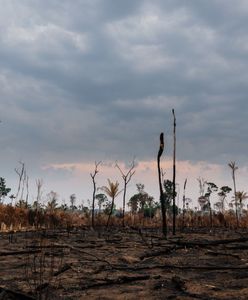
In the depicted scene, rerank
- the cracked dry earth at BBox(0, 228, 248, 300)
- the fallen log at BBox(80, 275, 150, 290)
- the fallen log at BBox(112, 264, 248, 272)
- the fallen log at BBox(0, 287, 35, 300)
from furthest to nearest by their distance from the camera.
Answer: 1. the fallen log at BBox(112, 264, 248, 272)
2. the fallen log at BBox(80, 275, 150, 290)
3. the cracked dry earth at BBox(0, 228, 248, 300)
4. the fallen log at BBox(0, 287, 35, 300)

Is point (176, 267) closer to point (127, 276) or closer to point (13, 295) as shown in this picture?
point (127, 276)

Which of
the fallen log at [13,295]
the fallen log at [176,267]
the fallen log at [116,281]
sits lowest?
the fallen log at [13,295]

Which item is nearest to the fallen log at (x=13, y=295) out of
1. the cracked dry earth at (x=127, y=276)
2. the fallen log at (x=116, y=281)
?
the cracked dry earth at (x=127, y=276)

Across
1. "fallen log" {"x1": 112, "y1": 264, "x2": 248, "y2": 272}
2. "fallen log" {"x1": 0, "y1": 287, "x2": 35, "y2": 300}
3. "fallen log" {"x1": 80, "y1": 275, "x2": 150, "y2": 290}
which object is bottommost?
"fallen log" {"x1": 0, "y1": 287, "x2": 35, "y2": 300}

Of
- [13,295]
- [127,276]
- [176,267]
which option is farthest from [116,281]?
[13,295]

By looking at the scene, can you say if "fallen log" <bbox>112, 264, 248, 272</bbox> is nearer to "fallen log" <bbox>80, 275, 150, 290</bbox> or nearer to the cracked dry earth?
the cracked dry earth

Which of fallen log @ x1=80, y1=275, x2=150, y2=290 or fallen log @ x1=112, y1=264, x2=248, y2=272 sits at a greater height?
fallen log @ x1=112, y1=264, x2=248, y2=272

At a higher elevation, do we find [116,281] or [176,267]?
[176,267]

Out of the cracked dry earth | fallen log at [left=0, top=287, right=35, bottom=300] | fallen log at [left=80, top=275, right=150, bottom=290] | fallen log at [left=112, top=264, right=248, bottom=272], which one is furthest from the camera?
fallen log at [left=112, top=264, right=248, bottom=272]

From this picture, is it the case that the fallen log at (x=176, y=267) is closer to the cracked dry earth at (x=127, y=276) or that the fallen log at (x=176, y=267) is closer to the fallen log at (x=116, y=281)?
the cracked dry earth at (x=127, y=276)

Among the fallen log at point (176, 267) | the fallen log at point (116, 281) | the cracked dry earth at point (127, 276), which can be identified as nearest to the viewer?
the cracked dry earth at point (127, 276)

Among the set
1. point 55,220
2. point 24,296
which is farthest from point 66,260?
point 55,220

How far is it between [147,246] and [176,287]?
15.7 ft

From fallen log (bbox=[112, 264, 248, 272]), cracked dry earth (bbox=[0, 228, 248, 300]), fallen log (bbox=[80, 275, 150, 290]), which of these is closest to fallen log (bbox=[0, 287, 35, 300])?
cracked dry earth (bbox=[0, 228, 248, 300])
